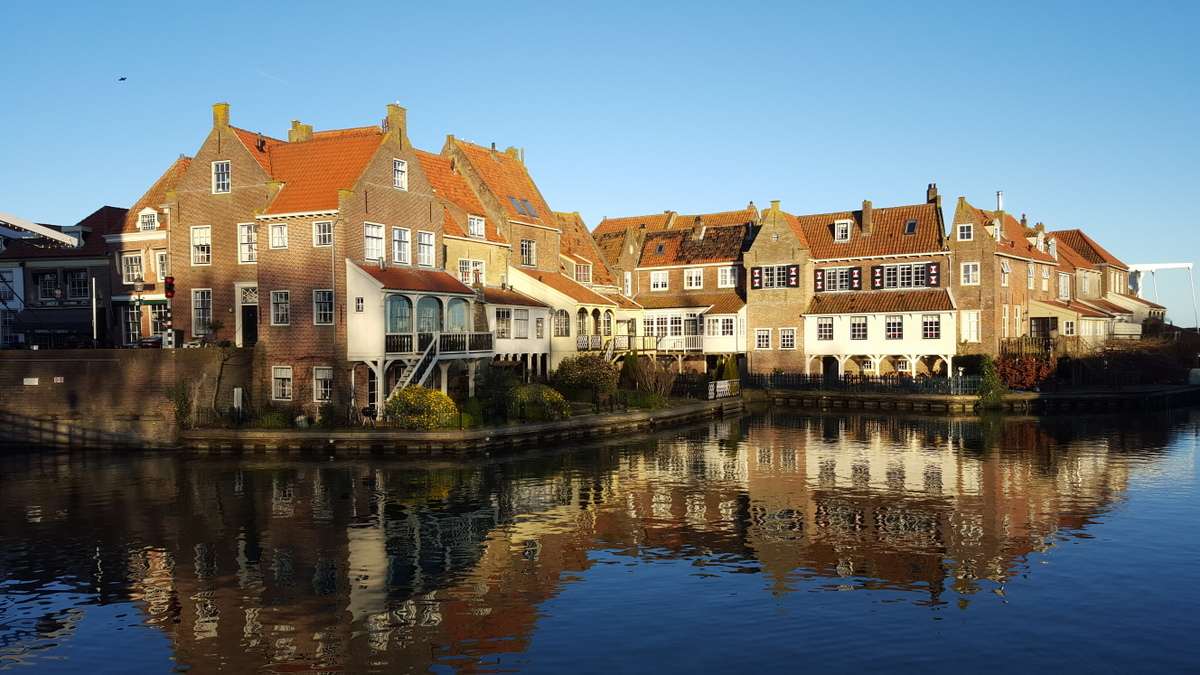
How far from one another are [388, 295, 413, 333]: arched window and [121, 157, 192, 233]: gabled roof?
1619 centimetres

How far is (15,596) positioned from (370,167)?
26.6 metres

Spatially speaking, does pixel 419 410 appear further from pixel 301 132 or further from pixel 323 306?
pixel 301 132

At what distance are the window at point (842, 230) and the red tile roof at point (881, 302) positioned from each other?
4.26m

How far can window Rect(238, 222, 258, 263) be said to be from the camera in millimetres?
44312

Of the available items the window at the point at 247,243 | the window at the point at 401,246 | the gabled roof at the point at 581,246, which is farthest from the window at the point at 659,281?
the window at the point at 247,243

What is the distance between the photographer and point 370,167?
42875 millimetres

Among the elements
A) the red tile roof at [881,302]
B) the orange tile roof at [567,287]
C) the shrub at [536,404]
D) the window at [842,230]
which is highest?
the window at [842,230]

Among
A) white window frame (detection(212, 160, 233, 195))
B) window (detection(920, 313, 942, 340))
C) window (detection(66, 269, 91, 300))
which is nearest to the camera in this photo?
white window frame (detection(212, 160, 233, 195))

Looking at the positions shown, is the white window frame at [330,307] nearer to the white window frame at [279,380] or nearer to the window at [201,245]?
the white window frame at [279,380]

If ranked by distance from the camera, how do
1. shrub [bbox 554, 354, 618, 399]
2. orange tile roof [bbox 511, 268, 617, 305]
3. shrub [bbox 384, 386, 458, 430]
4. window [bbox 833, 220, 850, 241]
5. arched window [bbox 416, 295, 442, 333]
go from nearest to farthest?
shrub [bbox 384, 386, 458, 430] < arched window [bbox 416, 295, 442, 333] < shrub [bbox 554, 354, 618, 399] < orange tile roof [bbox 511, 268, 617, 305] < window [bbox 833, 220, 850, 241]

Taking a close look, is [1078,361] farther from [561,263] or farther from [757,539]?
[757,539]

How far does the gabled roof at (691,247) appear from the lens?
7088 centimetres

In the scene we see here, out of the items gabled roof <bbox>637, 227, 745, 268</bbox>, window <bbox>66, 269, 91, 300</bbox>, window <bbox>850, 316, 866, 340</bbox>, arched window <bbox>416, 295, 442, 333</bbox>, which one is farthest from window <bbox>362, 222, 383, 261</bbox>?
window <bbox>850, 316, 866, 340</bbox>

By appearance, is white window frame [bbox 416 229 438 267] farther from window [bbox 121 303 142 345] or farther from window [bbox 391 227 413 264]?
window [bbox 121 303 142 345]
